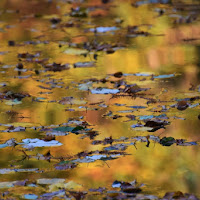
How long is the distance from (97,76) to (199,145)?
6.31 ft

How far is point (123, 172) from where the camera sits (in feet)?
11.5

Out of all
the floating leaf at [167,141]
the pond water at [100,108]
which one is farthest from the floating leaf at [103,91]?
the floating leaf at [167,141]

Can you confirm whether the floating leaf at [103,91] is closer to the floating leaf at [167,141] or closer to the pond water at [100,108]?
the pond water at [100,108]

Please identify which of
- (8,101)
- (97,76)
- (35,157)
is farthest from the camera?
(97,76)

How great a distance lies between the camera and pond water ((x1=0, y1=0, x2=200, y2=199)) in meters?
3.43

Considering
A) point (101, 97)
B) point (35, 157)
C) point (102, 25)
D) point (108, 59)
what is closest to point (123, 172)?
point (35, 157)

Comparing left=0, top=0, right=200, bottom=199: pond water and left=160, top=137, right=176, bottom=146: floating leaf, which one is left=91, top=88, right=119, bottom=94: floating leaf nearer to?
left=0, top=0, right=200, bottom=199: pond water

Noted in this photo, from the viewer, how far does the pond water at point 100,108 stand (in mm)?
3428

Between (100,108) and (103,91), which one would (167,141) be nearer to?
(100,108)

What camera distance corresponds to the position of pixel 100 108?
4.63m

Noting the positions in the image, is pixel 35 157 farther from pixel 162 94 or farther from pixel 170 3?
pixel 170 3

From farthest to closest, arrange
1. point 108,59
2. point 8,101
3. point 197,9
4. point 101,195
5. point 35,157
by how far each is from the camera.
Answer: point 197,9
point 108,59
point 8,101
point 35,157
point 101,195

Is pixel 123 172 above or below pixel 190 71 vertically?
above

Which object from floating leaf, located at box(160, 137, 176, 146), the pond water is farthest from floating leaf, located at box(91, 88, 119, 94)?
floating leaf, located at box(160, 137, 176, 146)
